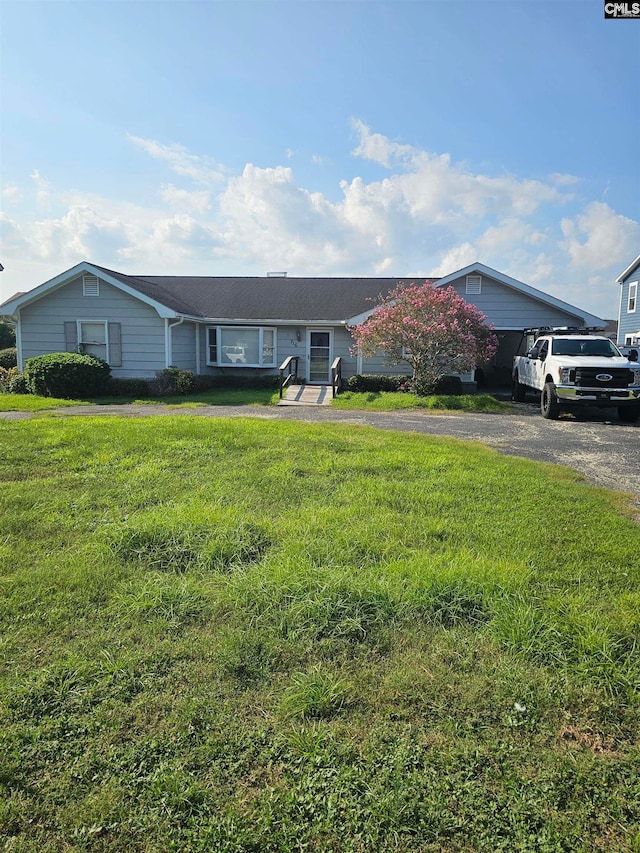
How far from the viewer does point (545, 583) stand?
361 centimetres

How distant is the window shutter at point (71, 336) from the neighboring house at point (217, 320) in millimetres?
34

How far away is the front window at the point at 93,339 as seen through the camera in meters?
18.2

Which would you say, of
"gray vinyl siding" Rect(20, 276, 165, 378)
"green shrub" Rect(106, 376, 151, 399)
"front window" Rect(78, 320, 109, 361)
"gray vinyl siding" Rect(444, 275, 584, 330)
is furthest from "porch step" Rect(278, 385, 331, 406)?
"front window" Rect(78, 320, 109, 361)

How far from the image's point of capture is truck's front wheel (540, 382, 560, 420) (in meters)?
12.7

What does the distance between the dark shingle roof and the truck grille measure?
9016mm

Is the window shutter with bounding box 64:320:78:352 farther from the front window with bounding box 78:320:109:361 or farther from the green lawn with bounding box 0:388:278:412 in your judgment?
the green lawn with bounding box 0:388:278:412

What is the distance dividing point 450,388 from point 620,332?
57.8 ft

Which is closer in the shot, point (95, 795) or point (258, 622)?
point (95, 795)

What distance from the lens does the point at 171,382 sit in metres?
17.8

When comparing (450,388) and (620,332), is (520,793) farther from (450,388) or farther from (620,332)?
(620,332)

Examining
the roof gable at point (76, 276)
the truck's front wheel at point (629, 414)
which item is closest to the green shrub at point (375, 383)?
the roof gable at point (76, 276)

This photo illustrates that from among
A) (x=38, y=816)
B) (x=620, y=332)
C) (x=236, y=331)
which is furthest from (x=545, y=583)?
(x=620, y=332)

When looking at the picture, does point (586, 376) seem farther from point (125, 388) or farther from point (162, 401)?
point (125, 388)

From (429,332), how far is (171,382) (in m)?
8.37
